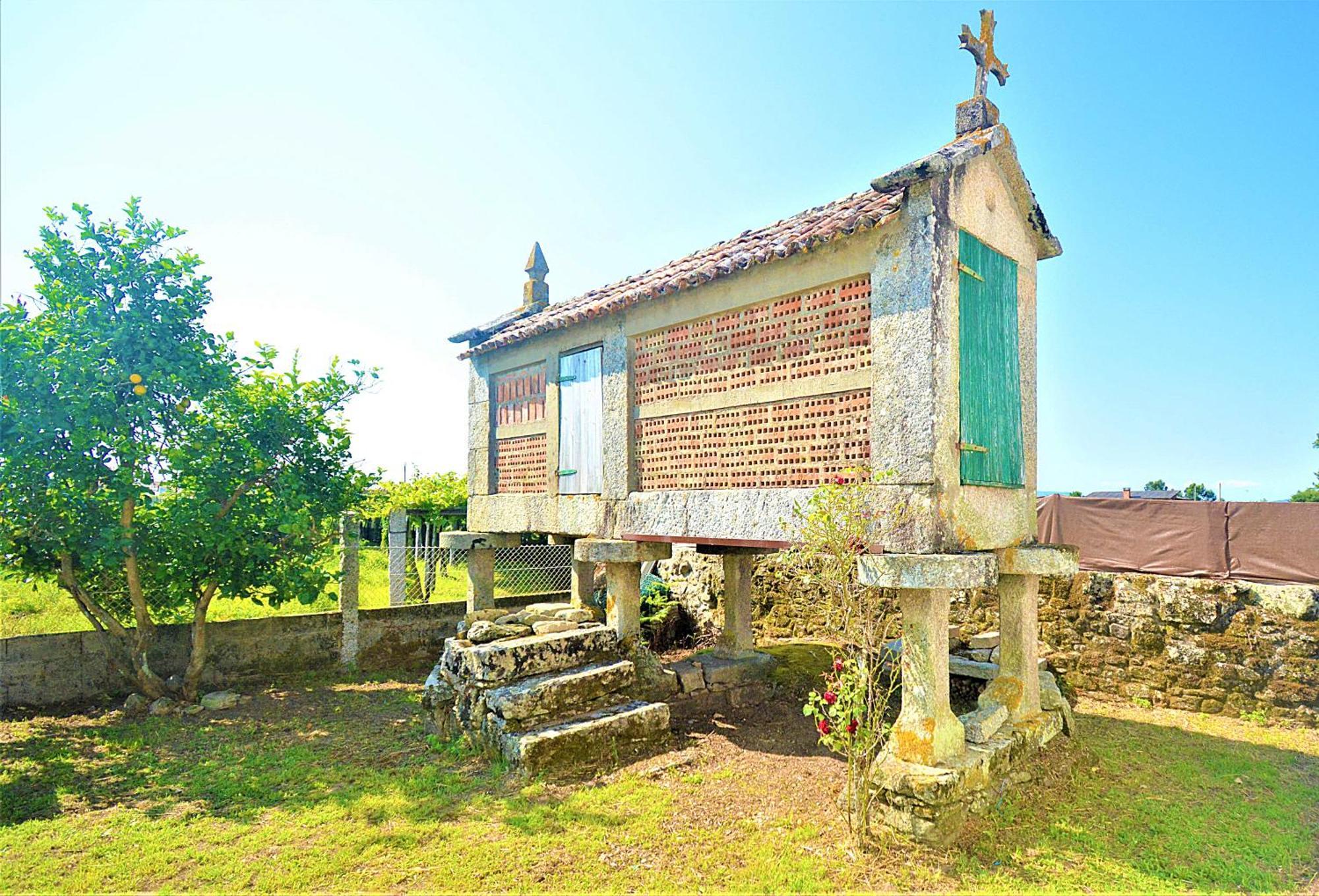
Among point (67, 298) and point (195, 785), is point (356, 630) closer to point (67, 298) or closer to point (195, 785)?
point (195, 785)

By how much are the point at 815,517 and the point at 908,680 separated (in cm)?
131

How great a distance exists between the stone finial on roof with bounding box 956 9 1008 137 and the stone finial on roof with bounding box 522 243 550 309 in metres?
5.79

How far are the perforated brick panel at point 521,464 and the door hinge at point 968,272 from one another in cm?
492

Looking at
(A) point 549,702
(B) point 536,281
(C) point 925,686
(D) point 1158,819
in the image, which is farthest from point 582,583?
(D) point 1158,819

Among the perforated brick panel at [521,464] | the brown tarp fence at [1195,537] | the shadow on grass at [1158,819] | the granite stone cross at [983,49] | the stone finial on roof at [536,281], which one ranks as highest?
the granite stone cross at [983,49]

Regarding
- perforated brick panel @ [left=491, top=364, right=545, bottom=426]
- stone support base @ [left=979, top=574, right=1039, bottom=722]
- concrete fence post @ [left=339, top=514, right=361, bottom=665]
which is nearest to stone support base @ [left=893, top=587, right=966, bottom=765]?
stone support base @ [left=979, top=574, right=1039, bottom=722]

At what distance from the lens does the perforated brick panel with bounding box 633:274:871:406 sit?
5.63 m

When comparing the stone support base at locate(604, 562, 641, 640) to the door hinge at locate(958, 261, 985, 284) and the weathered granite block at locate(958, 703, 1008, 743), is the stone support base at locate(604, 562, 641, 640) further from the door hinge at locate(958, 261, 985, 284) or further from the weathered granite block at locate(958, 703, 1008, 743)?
the door hinge at locate(958, 261, 985, 284)

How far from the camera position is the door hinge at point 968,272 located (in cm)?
545

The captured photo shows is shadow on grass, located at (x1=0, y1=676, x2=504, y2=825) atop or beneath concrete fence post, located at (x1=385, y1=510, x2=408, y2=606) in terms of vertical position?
beneath

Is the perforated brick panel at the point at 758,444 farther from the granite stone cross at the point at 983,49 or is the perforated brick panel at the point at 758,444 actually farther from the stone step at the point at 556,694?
the granite stone cross at the point at 983,49

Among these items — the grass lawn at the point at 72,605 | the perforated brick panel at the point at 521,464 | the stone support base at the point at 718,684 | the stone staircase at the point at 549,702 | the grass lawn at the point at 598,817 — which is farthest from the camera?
the grass lawn at the point at 72,605

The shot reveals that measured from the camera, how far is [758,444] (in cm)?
616

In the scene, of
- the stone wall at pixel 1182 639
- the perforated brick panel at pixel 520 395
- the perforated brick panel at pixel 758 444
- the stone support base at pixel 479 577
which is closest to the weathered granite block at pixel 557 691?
the perforated brick panel at pixel 758 444
